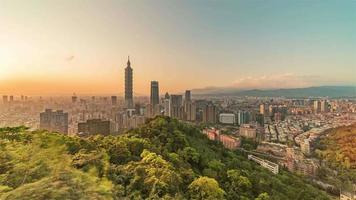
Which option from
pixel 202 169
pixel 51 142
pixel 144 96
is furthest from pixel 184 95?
pixel 51 142

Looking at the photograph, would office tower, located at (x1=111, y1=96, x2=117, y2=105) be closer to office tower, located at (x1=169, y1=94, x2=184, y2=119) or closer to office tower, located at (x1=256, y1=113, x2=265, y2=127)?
office tower, located at (x1=169, y1=94, x2=184, y2=119)

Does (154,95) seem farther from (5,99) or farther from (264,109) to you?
(264,109)

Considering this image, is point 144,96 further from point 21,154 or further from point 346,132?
point 21,154

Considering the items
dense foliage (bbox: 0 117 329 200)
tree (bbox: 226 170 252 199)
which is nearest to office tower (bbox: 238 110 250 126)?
dense foliage (bbox: 0 117 329 200)

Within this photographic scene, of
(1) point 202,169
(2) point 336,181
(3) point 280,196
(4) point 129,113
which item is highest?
(4) point 129,113

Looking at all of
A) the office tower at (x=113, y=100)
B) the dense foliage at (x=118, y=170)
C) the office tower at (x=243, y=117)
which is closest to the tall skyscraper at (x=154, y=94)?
the office tower at (x=113, y=100)

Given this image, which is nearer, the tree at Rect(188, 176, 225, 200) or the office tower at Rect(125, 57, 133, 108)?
the tree at Rect(188, 176, 225, 200)

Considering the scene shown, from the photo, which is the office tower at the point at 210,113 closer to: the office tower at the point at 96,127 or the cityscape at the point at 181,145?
the cityscape at the point at 181,145
